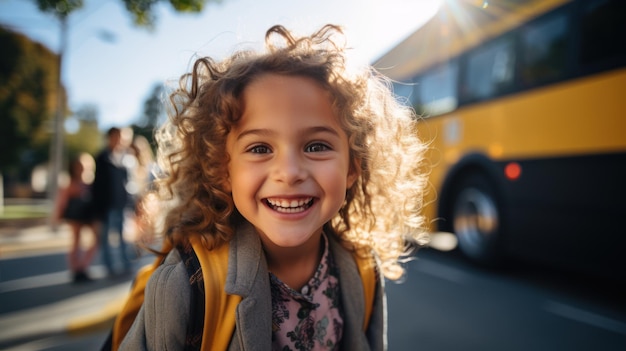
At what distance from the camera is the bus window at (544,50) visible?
4.36m

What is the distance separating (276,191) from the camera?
4.14 feet

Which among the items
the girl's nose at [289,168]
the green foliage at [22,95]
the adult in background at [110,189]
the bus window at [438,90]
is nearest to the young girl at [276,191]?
the girl's nose at [289,168]

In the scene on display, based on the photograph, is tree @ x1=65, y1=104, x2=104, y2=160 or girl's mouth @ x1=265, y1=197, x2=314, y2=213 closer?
girl's mouth @ x1=265, y1=197, x2=314, y2=213

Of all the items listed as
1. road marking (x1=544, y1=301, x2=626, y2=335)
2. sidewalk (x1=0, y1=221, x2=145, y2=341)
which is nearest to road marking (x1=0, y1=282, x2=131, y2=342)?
sidewalk (x1=0, y1=221, x2=145, y2=341)

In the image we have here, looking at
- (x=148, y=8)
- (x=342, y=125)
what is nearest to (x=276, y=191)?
(x=342, y=125)

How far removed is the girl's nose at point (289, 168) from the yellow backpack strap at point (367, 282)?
18.7 inches

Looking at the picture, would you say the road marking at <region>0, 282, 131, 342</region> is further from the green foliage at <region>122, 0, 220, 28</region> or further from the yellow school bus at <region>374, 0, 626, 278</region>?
the yellow school bus at <region>374, 0, 626, 278</region>

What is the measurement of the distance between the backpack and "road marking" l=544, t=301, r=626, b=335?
3474mm

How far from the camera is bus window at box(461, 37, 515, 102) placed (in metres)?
5.06

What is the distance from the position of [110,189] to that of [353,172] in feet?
14.7

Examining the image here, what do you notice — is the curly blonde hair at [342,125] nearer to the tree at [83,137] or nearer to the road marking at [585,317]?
the road marking at [585,317]

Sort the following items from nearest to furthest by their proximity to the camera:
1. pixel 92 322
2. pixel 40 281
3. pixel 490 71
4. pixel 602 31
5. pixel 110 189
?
pixel 92 322, pixel 602 31, pixel 40 281, pixel 110 189, pixel 490 71

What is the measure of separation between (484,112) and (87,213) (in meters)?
5.10

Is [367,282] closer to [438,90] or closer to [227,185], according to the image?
[227,185]
